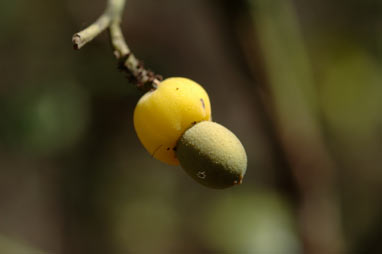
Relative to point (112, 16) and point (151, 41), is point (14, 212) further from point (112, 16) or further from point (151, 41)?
point (112, 16)

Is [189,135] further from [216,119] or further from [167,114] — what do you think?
[216,119]

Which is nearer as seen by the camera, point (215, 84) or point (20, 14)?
point (20, 14)

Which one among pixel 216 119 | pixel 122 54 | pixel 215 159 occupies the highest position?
pixel 122 54

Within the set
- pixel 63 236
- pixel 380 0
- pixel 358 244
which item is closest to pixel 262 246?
pixel 358 244

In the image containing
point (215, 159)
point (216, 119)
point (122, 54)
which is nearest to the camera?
point (215, 159)

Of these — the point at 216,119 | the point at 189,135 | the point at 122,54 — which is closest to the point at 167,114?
the point at 189,135

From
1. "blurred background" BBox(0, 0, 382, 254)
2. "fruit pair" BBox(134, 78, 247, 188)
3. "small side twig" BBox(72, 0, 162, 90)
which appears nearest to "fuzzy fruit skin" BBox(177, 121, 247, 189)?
"fruit pair" BBox(134, 78, 247, 188)

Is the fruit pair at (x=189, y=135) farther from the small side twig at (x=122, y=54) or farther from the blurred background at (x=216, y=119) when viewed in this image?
the blurred background at (x=216, y=119)
